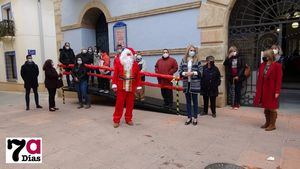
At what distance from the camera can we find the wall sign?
10.5m

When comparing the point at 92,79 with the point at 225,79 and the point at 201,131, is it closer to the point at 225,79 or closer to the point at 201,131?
the point at 225,79

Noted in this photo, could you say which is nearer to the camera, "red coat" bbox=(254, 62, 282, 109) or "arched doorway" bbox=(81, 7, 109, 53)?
"red coat" bbox=(254, 62, 282, 109)

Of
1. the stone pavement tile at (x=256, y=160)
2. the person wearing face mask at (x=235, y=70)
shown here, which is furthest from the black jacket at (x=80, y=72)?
the stone pavement tile at (x=256, y=160)

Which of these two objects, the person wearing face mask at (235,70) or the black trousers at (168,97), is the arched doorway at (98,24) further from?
the person wearing face mask at (235,70)

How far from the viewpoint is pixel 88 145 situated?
18.2 feet

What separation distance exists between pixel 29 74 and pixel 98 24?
13.0 ft

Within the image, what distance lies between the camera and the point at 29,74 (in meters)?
9.59

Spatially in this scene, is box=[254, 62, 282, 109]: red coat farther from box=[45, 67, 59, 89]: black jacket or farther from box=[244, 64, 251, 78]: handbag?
box=[45, 67, 59, 89]: black jacket

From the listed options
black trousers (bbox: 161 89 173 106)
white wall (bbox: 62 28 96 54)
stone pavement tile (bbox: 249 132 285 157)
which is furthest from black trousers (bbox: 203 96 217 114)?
white wall (bbox: 62 28 96 54)

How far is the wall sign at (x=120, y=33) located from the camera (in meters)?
10.5

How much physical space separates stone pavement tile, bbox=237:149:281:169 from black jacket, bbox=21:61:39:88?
23.5 feet

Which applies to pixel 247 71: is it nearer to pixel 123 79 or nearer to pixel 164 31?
pixel 164 31

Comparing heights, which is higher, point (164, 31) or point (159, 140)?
point (164, 31)

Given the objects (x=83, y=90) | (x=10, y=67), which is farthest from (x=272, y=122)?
(x=10, y=67)
